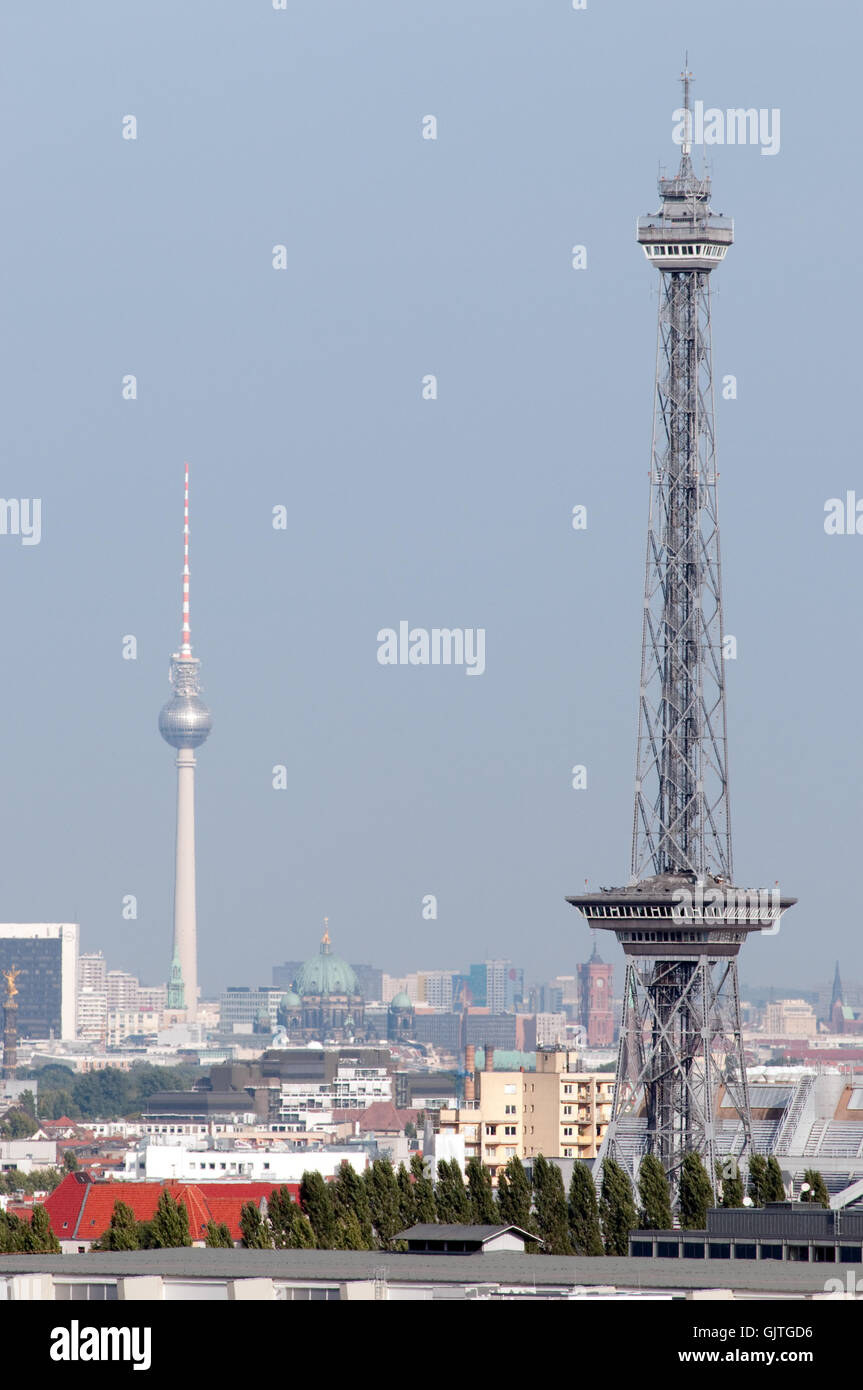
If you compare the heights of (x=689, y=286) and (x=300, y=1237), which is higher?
(x=689, y=286)

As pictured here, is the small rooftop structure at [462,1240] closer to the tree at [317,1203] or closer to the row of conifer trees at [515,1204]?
the row of conifer trees at [515,1204]

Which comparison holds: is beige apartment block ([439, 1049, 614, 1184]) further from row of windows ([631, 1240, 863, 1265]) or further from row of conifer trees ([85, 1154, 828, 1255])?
row of windows ([631, 1240, 863, 1265])

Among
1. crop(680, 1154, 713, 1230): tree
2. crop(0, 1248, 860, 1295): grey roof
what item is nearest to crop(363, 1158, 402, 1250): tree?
crop(680, 1154, 713, 1230): tree

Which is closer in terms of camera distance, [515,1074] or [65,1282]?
[65,1282]

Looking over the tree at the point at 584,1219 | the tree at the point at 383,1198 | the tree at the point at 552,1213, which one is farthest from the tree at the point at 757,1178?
the tree at the point at 383,1198

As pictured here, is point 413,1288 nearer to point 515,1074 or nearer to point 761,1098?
point 761,1098
